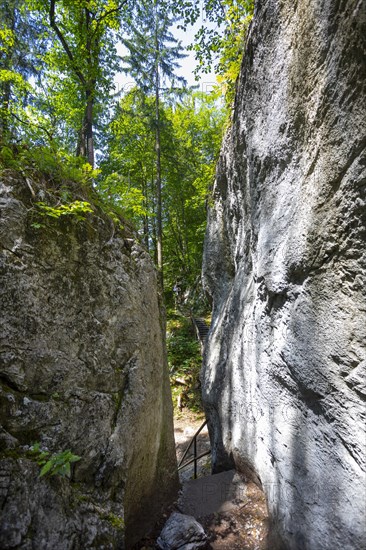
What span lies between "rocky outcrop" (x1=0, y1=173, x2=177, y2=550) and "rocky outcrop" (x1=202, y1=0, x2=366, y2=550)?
1895mm

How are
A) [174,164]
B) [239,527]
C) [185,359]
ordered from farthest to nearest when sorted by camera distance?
[174,164]
[185,359]
[239,527]

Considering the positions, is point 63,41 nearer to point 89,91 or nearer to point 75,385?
point 89,91

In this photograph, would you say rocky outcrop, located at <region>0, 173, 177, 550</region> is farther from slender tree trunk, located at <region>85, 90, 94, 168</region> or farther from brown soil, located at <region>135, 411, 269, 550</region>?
slender tree trunk, located at <region>85, 90, 94, 168</region>

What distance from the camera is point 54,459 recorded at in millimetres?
2695

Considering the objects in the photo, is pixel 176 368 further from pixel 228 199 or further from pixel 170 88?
pixel 170 88

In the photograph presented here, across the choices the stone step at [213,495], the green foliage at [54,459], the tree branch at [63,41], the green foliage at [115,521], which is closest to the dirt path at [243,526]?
the stone step at [213,495]

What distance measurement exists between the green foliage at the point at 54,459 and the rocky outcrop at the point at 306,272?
2.41 m

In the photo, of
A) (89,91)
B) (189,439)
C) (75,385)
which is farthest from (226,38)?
(189,439)

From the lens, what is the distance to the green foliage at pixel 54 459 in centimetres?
262

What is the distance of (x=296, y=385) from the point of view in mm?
3264

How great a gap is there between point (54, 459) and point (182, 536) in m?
2.31

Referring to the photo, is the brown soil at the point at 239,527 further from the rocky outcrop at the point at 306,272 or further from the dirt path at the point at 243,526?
the rocky outcrop at the point at 306,272

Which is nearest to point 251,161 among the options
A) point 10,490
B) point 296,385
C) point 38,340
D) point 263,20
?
point 263,20

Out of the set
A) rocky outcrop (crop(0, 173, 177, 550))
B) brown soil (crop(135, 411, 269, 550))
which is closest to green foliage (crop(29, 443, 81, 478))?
rocky outcrop (crop(0, 173, 177, 550))
